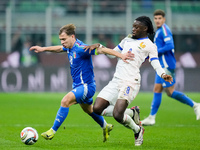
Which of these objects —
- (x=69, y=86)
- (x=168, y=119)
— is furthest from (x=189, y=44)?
(x=168, y=119)

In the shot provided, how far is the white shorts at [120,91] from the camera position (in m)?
6.82

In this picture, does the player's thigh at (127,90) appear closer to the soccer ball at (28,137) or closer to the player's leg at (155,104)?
the soccer ball at (28,137)

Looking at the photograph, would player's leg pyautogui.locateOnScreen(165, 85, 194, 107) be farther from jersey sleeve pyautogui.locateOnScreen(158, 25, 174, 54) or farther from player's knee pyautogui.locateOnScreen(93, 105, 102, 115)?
player's knee pyautogui.locateOnScreen(93, 105, 102, 115)

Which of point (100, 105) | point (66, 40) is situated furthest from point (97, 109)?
point (66, 40)

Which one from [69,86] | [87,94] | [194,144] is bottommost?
[69,86]

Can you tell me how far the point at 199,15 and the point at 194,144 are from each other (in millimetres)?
16166

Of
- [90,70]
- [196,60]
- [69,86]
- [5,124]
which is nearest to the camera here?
[90,70]

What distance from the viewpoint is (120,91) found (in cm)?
686

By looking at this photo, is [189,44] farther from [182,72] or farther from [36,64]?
[36,64]

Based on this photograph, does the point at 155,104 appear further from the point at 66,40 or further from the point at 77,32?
the point at 77,32

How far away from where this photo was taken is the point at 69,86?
62.7 feet

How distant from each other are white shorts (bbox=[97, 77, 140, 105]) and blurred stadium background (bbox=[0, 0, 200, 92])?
1207 cm

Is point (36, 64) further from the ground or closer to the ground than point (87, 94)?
closer to the ground

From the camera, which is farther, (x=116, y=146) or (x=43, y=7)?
(x=43, y=7)
